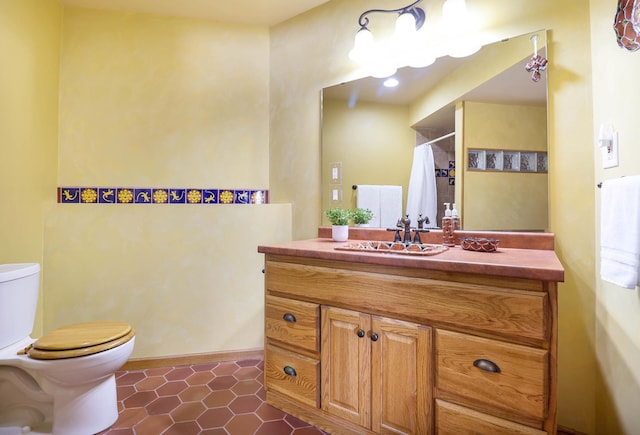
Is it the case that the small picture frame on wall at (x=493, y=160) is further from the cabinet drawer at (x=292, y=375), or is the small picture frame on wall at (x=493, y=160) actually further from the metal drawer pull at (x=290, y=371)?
the metal drawer pull at (x=290, y=371)

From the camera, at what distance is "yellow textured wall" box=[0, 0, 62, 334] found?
1741 millimetres

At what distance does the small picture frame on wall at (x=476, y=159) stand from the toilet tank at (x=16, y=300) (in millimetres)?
2323

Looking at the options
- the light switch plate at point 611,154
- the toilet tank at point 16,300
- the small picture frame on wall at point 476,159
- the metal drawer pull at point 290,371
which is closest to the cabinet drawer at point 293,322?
the metal drawer pull at point 290,371

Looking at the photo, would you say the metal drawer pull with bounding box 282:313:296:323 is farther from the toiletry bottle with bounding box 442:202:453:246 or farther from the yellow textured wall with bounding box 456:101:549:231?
the yellow textured wall with bounding box 456:101:549:231

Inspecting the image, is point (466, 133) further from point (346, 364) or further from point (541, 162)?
point (346, 364)

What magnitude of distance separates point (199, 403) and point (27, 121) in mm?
1911

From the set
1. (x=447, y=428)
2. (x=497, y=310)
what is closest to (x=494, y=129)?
(x=497, y=310)

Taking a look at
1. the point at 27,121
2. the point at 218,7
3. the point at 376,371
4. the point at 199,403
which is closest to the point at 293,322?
the point at 376,371

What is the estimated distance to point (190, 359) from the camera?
226 cm

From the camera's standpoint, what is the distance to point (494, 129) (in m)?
1.67

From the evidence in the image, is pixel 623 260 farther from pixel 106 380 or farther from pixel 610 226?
pixel 106 380

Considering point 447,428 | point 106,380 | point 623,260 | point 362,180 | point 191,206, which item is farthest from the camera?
point 191,206

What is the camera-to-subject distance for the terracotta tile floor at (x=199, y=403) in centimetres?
158

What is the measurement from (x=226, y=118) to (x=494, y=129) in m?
1.78
